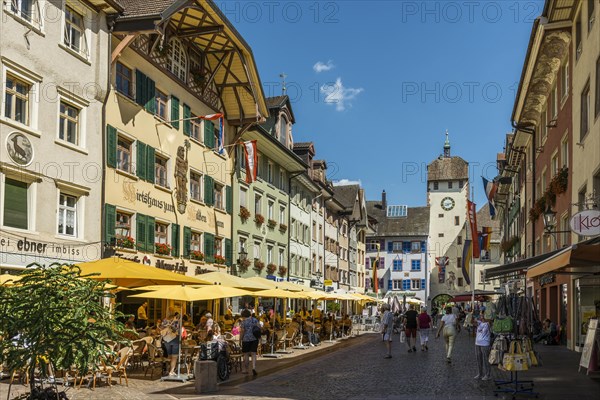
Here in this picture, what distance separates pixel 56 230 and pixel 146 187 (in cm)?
622

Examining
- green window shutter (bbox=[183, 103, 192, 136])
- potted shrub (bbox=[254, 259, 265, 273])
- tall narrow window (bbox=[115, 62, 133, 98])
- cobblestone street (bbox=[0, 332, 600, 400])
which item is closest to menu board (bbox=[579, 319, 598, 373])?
cobblestone street (bbox=[0, 332, 600, 400])

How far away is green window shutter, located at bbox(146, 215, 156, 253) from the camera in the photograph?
2741 centimetres

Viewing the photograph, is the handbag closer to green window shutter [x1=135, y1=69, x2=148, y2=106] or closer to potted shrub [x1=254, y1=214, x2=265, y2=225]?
green window shutter [x1=135, y1=69, x2=148, y2=106]

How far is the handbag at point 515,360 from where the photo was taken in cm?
1413

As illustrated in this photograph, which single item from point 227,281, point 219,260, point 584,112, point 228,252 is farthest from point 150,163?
point 584,112

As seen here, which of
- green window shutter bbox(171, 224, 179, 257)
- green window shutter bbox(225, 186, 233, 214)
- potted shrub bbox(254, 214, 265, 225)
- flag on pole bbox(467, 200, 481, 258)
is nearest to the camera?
green window shutter bbox(171, 224, 179, 257)

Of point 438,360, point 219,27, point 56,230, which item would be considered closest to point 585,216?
point 438,360

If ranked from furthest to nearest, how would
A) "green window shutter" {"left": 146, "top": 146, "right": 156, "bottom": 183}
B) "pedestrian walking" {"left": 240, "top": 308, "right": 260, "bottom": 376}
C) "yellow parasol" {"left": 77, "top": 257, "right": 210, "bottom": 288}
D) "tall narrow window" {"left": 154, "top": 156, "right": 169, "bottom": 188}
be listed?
"tall narrow window" {"left": 154, "top": 156, "right": 169, "bottom": 188}, "green window shutter" {"left": 146, "top": 146, "right": 156, "bottom": 183}, "pedestrian walking" {"left": 240, "top": 308, "right": 260, "bottom": 376}, "yellow parasol" {"left": 77, "top": 257, "right": 210, "bottom": 288}

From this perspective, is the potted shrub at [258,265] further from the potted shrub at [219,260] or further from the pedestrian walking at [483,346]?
the pedestrian walking at [483,346]

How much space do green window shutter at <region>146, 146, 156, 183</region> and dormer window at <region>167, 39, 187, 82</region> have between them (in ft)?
13.4

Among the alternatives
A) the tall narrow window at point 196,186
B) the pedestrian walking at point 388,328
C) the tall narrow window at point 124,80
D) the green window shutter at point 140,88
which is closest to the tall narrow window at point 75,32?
the tall narrow window at point 124,80

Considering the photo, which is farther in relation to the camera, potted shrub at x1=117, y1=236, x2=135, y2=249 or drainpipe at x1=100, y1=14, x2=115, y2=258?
potted shrub at x1=117, y1=236, x2=135, y2=249

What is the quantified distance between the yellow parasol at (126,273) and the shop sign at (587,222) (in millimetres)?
9681

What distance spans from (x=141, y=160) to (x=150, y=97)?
2.52m
